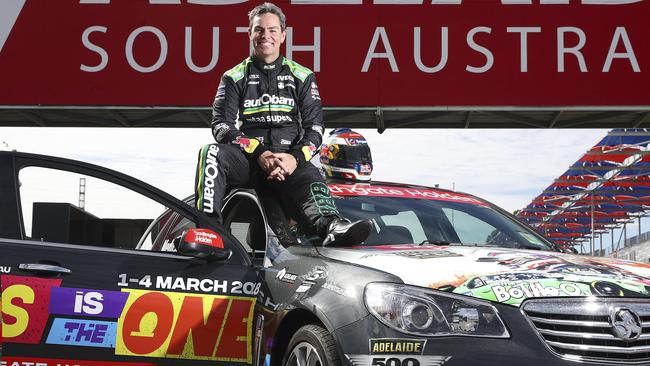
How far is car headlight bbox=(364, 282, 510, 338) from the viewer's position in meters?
3.17

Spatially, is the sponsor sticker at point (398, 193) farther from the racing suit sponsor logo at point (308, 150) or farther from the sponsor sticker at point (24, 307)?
the sponsor sticker at point (24, 307)

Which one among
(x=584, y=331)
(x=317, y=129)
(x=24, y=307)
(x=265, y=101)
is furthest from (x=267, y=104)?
(x=584, y=331)

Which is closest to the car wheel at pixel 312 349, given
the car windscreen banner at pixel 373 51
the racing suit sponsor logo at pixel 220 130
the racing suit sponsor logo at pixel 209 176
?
the racing suit sponsor logo at pixel 209 176

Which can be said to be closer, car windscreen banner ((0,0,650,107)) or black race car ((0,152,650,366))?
black race car ((0,152,650,366))

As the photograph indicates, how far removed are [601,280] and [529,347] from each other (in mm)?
458

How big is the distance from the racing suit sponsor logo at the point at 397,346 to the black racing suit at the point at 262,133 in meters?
1.35

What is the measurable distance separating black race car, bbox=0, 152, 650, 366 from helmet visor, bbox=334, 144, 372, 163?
1.77 ft

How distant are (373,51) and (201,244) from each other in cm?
1085

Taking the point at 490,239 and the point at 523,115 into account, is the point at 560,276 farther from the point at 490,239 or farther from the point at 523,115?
the point at 523,115

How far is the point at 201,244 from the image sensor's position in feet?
12.8

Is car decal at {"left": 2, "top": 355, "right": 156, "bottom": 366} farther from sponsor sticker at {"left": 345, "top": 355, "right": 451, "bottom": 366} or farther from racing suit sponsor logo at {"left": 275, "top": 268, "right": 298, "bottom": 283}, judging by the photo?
sponsor sticker at {"left": 345, "top": 355, "right": 451, "bottom": 366}

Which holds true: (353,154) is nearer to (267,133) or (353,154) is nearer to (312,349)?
(267,133)

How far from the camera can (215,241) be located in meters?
3.94

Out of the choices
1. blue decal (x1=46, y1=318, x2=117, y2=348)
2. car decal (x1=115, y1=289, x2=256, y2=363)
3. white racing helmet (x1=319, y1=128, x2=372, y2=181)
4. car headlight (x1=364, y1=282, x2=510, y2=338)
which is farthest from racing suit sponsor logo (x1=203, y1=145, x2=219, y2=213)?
car headlight (x1=364, y1=282, x2=510, y2=338)
